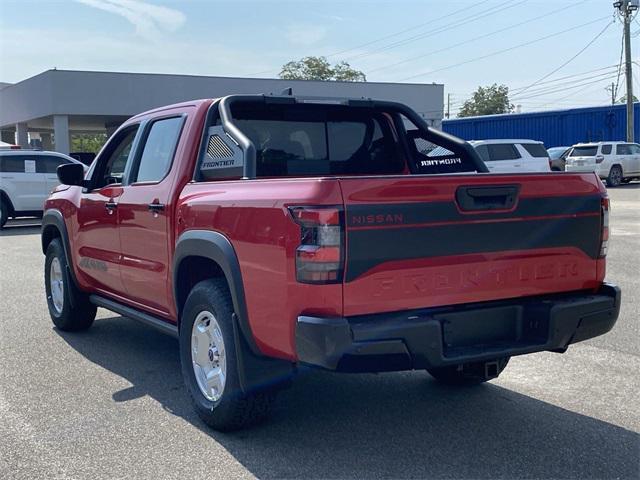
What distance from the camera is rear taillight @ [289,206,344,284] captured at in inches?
136

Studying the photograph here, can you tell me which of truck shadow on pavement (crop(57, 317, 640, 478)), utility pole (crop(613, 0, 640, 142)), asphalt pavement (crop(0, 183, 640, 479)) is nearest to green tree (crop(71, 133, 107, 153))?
utility pole (crop(613, 0, 640, 142))

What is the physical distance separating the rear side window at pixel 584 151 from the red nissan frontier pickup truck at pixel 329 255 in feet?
82.6

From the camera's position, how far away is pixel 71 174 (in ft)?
20.1

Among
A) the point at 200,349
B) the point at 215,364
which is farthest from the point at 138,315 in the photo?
the point at 215,364

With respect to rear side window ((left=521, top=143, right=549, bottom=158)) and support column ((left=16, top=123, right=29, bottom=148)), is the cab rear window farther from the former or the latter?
support column ((left=16, top=123, right=29, bottom=148))

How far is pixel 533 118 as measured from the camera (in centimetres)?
3994

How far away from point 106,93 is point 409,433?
1262 inches

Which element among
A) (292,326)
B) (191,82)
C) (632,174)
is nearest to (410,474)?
(292,326)

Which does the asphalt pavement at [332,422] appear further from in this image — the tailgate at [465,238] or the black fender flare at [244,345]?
the tailgate at [465,238]

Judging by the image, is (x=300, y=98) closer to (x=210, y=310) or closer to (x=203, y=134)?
(x=203, y=134)

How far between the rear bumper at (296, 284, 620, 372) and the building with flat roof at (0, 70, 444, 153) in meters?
27.8

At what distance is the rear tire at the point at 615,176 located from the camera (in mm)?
29281

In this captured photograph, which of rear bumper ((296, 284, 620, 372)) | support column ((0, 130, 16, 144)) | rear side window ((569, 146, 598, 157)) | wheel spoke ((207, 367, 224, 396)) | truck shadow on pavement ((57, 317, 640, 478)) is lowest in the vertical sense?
truck shadow on pavement ((57, 317, 640, 478))

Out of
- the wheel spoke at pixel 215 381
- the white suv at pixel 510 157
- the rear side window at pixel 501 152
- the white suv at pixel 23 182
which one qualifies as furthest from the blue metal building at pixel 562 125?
the wheel spoke at pixel 215 381
